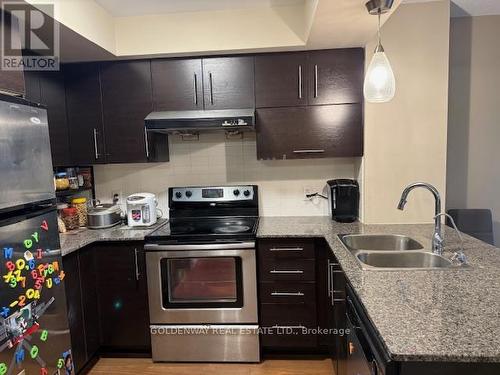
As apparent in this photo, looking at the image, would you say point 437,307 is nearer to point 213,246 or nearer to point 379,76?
point 379,76

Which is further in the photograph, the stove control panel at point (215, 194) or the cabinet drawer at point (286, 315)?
the stove control panel at point (215, 194)

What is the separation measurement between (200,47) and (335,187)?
1.43 metres

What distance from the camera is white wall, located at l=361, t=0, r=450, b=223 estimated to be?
2.17 meters

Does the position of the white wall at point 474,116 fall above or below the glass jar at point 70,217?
above

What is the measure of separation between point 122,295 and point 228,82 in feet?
5.68

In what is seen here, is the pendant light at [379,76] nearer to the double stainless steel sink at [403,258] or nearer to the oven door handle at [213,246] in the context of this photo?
the double stainless steel sink at [403,258]

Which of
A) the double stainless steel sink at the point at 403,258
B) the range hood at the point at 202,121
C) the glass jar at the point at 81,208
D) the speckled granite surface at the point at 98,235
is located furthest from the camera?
the glass jar at the point at 81,208

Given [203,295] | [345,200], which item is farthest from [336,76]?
[203,295]

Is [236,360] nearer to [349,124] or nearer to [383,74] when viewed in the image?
[349,124]

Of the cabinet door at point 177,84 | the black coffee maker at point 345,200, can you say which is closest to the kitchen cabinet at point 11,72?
the cabinet door at point 177,84

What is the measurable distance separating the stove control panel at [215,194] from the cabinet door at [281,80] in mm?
727

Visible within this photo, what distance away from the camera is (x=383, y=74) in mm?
1427

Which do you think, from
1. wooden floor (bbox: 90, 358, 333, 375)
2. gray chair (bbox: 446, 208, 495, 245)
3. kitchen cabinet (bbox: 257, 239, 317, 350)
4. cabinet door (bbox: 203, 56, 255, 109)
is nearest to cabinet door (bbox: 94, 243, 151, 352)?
wooden floor (bbox: 90, 358, 333, 375)

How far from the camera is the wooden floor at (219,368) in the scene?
2178 mm
